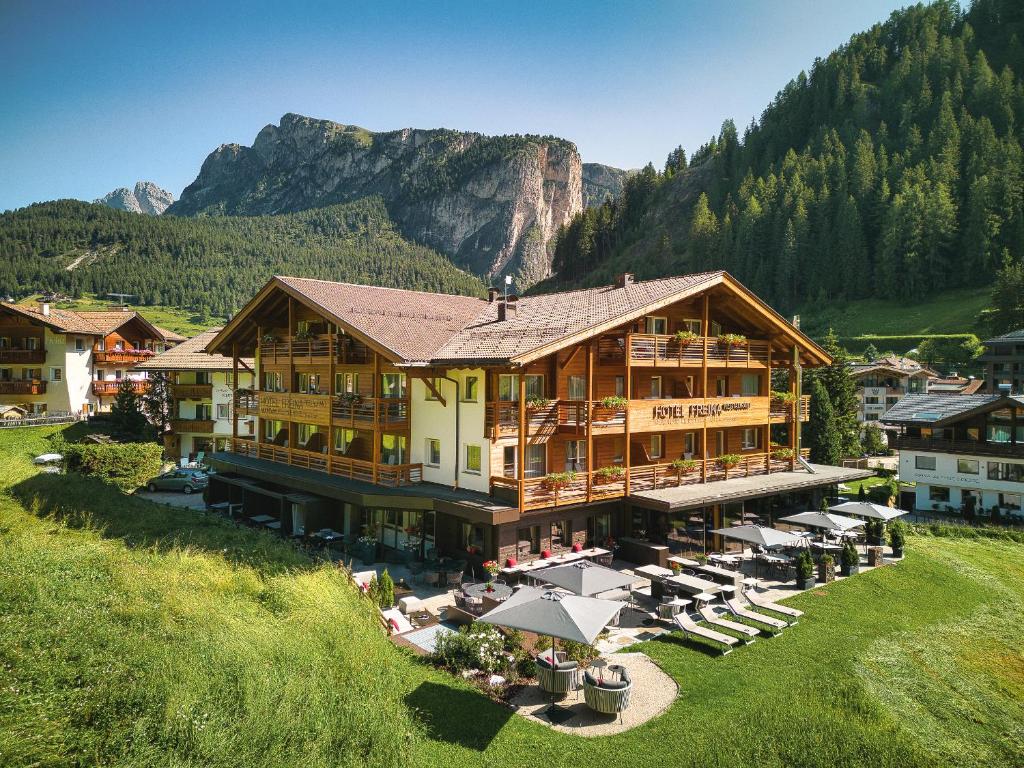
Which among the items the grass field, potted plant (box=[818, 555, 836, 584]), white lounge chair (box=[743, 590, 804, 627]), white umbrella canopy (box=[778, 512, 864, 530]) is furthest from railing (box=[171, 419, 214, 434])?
potted plant (box=[818, 555, 836, 584])

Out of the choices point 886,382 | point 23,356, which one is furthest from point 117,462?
point 886,382

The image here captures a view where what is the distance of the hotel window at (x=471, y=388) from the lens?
72.9 feet

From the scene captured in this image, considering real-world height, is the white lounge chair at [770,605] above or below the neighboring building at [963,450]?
below

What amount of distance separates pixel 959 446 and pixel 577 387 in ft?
85.2

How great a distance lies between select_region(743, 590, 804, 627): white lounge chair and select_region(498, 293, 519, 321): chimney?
45.8 ft

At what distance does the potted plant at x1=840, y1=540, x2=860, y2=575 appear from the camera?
20.9 metres

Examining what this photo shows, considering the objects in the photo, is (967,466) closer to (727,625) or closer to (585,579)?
(727,625)

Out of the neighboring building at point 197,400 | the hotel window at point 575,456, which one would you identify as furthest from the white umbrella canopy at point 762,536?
the neighboring building at point 197,400

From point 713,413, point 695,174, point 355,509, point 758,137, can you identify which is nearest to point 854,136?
point 758,137

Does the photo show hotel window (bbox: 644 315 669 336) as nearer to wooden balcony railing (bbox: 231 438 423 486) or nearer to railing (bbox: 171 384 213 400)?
wooden balcony railing (bbox: 231 438 423 486)

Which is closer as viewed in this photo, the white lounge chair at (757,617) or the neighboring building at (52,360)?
the white lounge chair at (757,617)

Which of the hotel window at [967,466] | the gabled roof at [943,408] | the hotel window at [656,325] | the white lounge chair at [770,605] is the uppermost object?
the hotel window at [656,325]

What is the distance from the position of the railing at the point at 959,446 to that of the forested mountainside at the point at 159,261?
5443 inches

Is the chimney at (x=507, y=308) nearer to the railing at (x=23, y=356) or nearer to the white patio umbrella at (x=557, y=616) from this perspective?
the white patio umbrella at (x=557, y=616)
